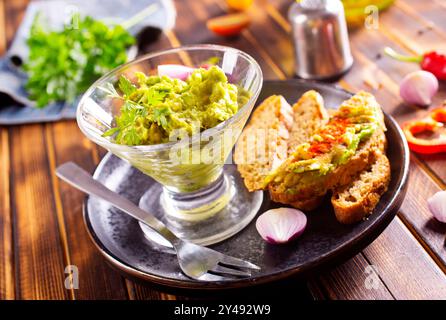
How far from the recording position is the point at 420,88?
2.50 meters

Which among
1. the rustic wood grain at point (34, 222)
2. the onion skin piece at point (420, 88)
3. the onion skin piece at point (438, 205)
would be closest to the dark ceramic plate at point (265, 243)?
the onion skin piece at point (438, 205)

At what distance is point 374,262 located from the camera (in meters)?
1.80

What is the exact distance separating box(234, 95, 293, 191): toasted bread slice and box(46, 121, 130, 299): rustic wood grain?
0.63 m

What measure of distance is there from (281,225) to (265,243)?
Result: 3.2 inches

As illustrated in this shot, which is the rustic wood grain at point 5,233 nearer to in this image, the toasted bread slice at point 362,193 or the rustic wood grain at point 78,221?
the rustic wood grain at point 78,221

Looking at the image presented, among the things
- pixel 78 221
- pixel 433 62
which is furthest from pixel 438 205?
pixel 78 221

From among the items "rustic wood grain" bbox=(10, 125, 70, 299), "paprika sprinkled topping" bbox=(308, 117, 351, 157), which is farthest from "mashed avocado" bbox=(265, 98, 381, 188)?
"rustic wood grain" bbox=(10, 125, 70, 299)

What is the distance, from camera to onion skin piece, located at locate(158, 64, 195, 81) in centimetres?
218

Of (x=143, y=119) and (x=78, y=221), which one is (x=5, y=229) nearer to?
(x=78, y=221)

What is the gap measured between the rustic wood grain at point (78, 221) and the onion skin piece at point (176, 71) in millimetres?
720

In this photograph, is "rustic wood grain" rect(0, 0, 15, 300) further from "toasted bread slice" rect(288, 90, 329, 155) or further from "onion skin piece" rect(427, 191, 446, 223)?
"onion skin piece" rect(427, 191, 446, 223)

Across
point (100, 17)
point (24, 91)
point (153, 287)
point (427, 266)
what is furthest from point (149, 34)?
point (427, 266)

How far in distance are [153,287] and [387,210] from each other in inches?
31.0
